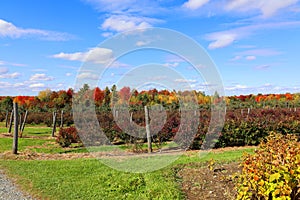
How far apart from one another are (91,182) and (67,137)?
693 cm

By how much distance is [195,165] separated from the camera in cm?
754

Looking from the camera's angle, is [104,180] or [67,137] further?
[67,137]

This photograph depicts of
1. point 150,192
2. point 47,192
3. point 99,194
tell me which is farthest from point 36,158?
point 150,192

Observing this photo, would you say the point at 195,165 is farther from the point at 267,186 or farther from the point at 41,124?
the point at 41,124

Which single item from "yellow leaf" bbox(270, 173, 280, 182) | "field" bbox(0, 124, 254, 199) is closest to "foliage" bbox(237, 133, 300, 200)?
"yellow leaf" bbox(270, 173, 280, 182)

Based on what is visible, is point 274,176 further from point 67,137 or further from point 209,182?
point 67,137

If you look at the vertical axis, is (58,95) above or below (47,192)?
above

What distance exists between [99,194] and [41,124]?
76.8 ft

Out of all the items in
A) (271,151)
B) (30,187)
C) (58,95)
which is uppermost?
(58,95)

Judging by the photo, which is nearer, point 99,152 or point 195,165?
point 195,165

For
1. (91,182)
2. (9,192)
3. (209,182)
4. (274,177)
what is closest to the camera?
(274,177)

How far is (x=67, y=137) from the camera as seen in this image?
1286cm

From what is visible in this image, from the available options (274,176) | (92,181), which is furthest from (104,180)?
(274,176)

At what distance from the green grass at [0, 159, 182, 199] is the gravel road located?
7.4 inches
